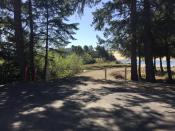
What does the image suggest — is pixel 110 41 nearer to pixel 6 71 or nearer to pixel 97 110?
pixel 6 71

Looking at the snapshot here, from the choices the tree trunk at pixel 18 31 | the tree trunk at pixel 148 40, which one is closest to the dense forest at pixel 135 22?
the tree trunk at pixel 148 40

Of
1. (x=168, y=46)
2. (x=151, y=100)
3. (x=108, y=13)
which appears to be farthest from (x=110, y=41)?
(x=151, y=100)

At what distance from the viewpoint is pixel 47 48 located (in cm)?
3600

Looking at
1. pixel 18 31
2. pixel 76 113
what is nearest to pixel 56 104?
pixel 76 113

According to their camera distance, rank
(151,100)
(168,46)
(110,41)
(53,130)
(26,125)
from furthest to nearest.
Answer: (168,46) < (110,41) < (151,100) < (26,125) < (53,130)

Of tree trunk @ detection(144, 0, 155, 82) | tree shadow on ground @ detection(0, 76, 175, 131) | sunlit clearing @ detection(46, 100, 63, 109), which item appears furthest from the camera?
tree trunk @ detection(144, 0, 155, 82)

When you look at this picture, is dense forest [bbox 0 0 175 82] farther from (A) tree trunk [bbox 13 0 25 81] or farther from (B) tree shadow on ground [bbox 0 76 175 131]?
(B) tree shadow on ground [bbox 0 76 175 131]

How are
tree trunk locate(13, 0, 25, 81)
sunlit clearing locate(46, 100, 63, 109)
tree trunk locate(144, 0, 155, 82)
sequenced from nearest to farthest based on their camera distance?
sunlit clearing locate(46, 100, 63, 109), tree trunk locate(13, 0, 25, 81), tree trunk locate(144, 0, 155, 82)

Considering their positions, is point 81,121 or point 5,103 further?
point 5,103

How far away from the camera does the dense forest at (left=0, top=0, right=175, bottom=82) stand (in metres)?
26.8

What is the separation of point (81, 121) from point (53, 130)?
982mm

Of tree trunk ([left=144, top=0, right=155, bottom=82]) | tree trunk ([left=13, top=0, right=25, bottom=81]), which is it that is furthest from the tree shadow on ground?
tree trunk ([left=144, top=0, right=155, bottom=82])

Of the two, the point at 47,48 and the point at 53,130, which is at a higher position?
the point at 47,48

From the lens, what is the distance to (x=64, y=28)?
34688 millimetres
